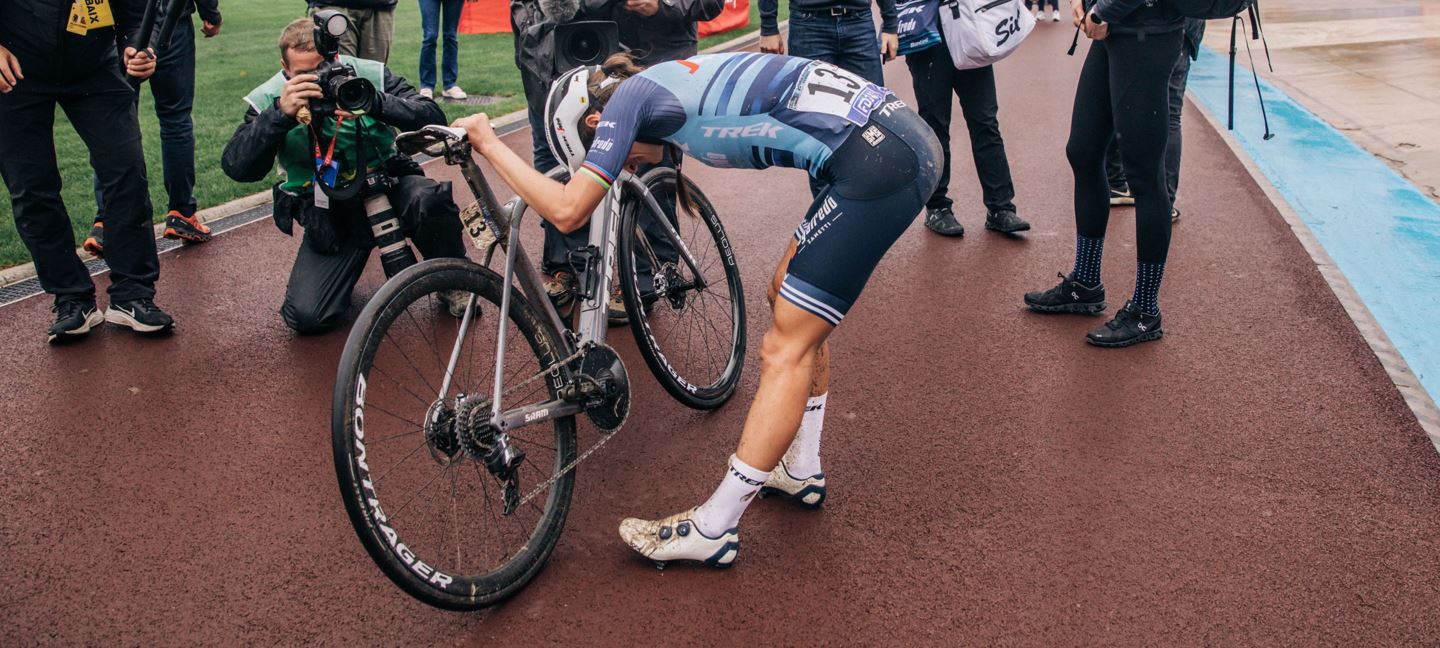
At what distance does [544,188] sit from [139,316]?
10.0 ft

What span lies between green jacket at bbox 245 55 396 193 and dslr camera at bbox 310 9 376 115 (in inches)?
20.7

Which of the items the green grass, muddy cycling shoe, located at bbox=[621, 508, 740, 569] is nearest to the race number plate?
muddy cycling shoe, located at bbox=[621, 508, 740, 569]

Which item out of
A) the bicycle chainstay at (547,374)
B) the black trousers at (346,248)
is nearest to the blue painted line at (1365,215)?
the bicycle chainstay at (547,374)

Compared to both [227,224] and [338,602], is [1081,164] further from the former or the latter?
[227,224]

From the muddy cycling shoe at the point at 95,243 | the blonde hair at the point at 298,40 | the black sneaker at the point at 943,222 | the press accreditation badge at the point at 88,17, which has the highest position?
the press accreditation badge at the point at 88,17

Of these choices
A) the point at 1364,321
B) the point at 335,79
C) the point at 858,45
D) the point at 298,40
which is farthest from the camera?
the point at 858,45

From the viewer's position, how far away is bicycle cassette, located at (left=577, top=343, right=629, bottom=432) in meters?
3.50

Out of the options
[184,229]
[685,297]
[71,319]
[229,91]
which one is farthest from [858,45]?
[229,91]

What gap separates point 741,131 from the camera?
10.4 feet

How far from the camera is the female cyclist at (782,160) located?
316 cm

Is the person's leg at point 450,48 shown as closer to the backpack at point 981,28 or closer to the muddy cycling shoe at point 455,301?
the backpack at point 981,28

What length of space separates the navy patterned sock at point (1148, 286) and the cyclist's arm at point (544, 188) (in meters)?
2.81

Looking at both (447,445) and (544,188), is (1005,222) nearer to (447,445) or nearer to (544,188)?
(544,188)

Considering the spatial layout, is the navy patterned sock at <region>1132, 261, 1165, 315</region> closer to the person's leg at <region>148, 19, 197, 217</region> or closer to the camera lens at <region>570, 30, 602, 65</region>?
the camera lens at <region>570, 30, 602, 65</region>
